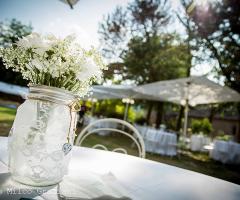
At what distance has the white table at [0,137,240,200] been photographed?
889 mm

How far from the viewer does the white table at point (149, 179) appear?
89 cm

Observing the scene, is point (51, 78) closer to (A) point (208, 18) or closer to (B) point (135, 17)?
(A) point (208, 18)

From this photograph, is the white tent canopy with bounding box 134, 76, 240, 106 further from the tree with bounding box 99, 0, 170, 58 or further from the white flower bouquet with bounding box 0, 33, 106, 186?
the white flower bouquet with bounding box 0, 33, 106, 186

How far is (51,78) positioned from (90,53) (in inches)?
7.6

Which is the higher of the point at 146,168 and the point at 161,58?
the point at 161,58

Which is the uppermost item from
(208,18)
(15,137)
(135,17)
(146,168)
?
(135,17)

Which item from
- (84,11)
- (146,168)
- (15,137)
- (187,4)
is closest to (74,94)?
(15,137)

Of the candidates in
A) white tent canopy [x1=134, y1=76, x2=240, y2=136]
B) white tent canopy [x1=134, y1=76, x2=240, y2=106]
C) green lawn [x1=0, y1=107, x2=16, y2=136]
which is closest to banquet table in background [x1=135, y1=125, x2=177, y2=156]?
white tent canopy [x1=134, y1=76, x2=240, y2=136]

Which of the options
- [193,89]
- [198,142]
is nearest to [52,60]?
[193,89]

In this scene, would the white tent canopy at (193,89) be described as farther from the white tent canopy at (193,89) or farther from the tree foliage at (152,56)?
the tree foliage at (152,56)

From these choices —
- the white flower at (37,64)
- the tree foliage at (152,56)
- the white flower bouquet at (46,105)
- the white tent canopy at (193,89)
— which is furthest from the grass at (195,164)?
the white flower at (37,64)

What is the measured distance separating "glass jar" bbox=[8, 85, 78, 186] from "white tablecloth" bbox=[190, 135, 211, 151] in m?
12.2

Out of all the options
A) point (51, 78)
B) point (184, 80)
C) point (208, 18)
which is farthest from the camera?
point (208, 18)

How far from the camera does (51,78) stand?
2.86 feet
